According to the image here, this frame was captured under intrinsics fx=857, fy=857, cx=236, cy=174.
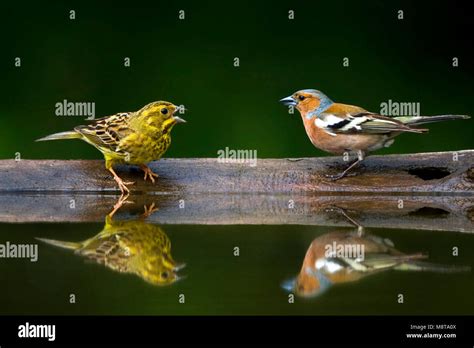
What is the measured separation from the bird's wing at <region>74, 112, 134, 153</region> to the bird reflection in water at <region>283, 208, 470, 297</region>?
2028mm

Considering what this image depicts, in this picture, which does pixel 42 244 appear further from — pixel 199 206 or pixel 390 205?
pixel 390 205

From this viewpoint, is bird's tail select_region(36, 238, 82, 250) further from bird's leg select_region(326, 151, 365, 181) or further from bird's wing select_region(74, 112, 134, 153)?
bird's leg select_region(326, 151, 365, 181)

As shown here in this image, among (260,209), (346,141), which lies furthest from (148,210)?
(346,141)

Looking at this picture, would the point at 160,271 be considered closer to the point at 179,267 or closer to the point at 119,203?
the point at 179,267

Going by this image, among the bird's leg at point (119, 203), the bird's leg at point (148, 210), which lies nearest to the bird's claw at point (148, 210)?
the bird's leg at point (148, 210)

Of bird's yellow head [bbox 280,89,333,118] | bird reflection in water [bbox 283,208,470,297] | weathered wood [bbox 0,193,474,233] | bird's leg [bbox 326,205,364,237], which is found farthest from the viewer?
bird's yellow head [bbox 280,89,333,118]

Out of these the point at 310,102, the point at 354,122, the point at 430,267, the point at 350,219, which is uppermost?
the point at 310,102

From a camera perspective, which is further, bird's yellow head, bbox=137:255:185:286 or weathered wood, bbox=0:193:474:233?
weathered wood, bbox=0:193:474:233

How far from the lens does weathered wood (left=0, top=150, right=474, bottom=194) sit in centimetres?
537

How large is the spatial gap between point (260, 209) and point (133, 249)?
1413mm

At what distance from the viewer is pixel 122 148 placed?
539 centimetres

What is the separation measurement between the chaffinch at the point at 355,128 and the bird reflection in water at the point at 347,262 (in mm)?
1778

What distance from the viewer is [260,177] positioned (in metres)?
5.42

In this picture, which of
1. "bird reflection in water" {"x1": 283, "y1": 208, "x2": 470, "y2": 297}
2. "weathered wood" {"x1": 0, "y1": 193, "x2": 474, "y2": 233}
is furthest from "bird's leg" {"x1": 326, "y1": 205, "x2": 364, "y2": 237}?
"bird reflection in water" {"x1": 283, "y1": 208, "x2": 470, "y2": 297}
